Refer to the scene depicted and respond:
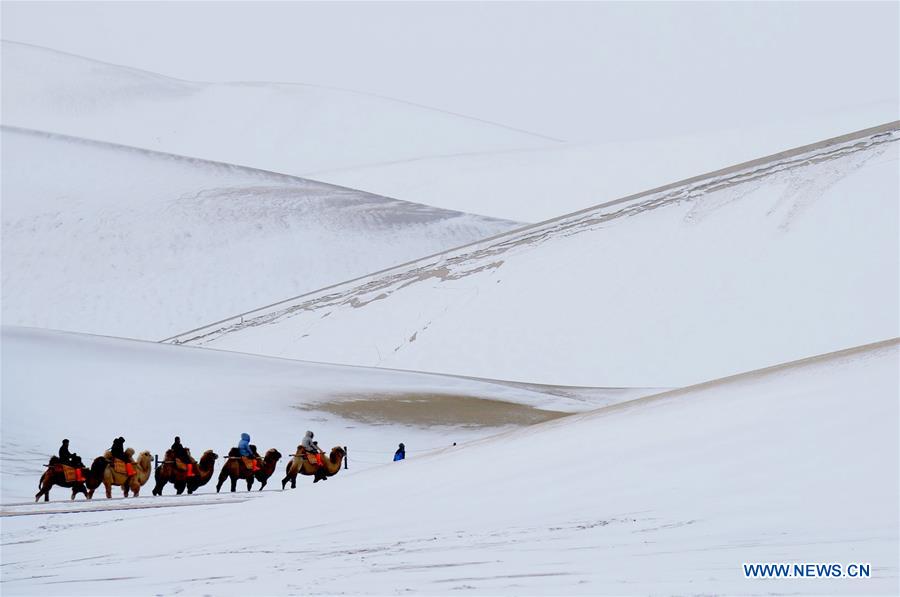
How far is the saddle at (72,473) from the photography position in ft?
35.3

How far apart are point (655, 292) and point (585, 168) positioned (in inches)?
569

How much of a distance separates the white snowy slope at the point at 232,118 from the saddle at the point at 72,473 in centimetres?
3440

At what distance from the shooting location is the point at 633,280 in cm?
1797

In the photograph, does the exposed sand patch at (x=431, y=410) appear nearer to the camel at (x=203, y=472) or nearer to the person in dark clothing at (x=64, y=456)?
the camel at (x=203, y=472)

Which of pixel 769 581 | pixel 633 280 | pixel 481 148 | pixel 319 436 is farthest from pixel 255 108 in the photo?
pixel 769 581

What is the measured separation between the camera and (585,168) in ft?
103

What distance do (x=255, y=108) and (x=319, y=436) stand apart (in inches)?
1525

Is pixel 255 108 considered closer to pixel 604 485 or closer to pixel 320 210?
pixel 320 210

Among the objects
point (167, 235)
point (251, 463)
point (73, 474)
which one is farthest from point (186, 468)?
point (167, 235)

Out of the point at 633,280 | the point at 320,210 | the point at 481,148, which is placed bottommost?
the point at 633,280

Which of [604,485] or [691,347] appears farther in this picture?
[691,347]

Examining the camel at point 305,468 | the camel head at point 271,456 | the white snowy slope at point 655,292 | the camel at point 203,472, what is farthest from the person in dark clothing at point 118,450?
the white snowy slope at point 655,292

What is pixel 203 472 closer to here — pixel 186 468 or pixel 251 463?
pixel 186 468

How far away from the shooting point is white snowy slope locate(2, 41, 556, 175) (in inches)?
1847
